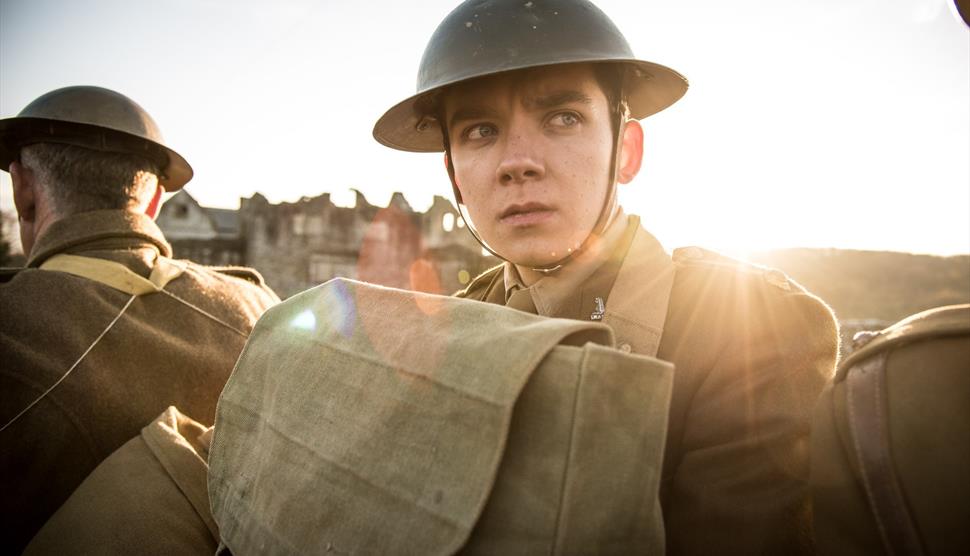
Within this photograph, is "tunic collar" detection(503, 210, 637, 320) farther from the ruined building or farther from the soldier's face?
the ruined building

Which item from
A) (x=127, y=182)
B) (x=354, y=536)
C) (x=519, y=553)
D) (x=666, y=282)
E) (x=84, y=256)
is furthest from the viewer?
(x=127, y=182)

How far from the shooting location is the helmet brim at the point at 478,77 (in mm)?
2049

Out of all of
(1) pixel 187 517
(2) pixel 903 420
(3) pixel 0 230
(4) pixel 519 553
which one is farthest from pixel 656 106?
(3) pixel 0 230

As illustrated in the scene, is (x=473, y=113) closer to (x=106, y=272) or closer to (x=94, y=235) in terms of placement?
(x=106, y=272)

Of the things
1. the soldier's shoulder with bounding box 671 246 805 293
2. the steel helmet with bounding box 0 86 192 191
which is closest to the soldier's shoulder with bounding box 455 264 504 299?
the soldier's shoulder with bounding box 671 246 805 293

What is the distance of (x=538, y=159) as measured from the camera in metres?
1.74

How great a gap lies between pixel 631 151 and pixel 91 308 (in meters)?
2.52

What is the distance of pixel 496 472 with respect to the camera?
93 centimetres

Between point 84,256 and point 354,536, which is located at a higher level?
point 84,256

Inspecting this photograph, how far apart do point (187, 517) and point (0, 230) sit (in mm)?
26350

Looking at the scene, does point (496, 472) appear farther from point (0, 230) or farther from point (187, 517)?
point (0, 230)

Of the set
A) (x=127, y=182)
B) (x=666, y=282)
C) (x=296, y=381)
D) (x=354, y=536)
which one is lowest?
(x=354, y=536)

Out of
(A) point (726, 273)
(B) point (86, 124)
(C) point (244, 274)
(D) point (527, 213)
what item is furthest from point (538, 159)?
(B) point (86, 124)

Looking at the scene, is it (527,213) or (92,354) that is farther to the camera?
(92,354)
